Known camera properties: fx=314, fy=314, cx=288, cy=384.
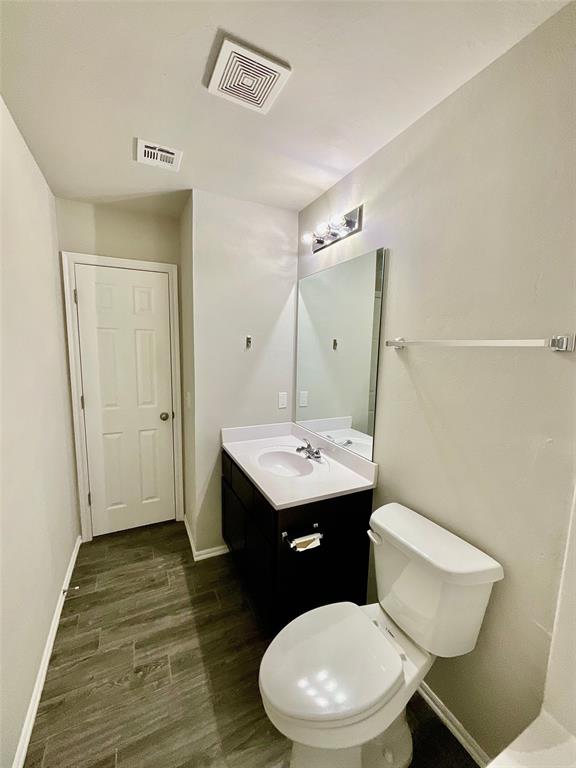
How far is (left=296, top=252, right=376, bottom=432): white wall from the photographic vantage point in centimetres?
169

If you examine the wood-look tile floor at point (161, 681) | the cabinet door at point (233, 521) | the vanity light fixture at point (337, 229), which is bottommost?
the wood-look tile floor at point (161, 681)

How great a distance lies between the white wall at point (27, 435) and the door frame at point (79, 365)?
21 cm

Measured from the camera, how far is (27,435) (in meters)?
1.36

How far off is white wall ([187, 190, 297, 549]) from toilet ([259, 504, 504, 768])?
1.22 meters

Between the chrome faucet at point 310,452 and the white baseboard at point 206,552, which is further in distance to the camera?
the white baseboard at point 206,552

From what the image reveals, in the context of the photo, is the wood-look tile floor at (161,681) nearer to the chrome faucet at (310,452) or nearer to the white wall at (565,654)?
the white wall at (565,654)

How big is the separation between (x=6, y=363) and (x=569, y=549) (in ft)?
6.28

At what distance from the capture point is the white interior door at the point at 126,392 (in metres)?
2.27

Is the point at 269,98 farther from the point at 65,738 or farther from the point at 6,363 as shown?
the point at 65,738

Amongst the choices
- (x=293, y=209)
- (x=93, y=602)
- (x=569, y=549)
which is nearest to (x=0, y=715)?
(x=93, y=602)

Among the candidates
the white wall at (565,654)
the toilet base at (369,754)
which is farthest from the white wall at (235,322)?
the white wall at (565,654)

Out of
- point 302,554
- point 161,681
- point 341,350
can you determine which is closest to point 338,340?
point 341,350

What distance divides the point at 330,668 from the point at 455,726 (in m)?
0.67

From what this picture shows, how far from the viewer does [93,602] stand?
184cm
